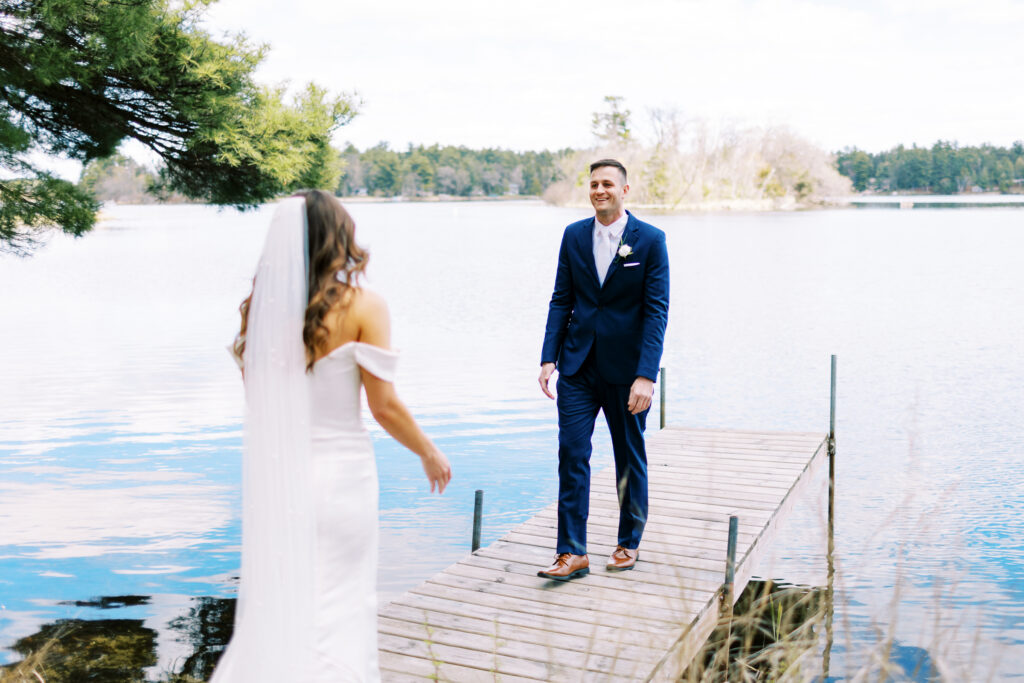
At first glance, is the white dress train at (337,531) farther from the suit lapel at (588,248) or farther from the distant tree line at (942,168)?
the distant tree line at (942,168)

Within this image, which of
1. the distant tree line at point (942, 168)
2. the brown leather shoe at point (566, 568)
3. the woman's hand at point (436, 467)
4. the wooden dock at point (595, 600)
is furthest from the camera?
the distant tree line at point (942, 168)

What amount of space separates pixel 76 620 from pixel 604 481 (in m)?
3.66

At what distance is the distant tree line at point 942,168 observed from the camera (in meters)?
120

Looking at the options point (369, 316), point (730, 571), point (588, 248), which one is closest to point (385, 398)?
point (369, 316)

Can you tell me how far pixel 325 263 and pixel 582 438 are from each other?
2.04 meters

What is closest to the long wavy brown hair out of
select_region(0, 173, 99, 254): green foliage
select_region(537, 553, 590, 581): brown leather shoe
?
select_region(537, 553, 590, 581): brown leather shoe

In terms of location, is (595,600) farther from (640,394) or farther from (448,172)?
(448,172)

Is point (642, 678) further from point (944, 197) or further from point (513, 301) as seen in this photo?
point (944, 197)

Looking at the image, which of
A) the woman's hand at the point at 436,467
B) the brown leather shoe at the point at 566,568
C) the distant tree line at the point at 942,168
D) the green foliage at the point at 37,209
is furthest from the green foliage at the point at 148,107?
the distant tree line at the point at 942,168

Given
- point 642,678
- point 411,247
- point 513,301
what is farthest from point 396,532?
point 411,247

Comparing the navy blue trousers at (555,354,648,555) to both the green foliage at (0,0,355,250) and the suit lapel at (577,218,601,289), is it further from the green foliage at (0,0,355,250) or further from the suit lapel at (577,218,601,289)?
the green foliage at (0,0,355,250)

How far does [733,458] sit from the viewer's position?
707 centimetres

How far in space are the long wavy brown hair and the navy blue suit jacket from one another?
1820 mm

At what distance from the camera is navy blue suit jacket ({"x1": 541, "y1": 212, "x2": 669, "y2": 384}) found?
4.12m
